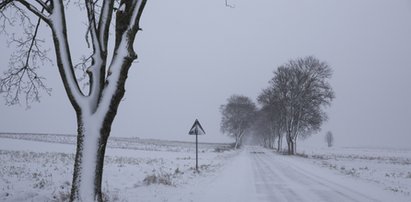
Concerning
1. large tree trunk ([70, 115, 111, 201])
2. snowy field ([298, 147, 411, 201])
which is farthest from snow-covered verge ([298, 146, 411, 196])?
large tree trunk ([70, 115, 111, 201])

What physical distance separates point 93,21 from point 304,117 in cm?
4149

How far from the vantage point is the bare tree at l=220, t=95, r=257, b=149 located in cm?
7681

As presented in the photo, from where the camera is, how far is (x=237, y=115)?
7694cm

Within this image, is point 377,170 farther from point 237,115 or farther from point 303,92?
point 237,115

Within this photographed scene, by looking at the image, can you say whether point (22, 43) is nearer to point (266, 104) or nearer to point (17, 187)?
point (17, 187)

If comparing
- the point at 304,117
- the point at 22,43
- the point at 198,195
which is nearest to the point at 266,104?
the point at 304,117

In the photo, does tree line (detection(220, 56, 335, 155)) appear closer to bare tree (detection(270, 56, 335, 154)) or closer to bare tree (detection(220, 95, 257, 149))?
bare tree (detection(270, 56, 335, 154))

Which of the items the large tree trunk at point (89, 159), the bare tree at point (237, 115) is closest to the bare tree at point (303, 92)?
the bare tree at point (237, 115)

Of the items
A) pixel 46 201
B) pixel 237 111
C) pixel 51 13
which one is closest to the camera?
pixel 51 13

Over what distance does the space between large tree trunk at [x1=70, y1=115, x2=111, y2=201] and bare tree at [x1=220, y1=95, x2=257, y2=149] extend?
70.0 m

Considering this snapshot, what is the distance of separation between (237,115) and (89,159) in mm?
70951

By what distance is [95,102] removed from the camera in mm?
6875

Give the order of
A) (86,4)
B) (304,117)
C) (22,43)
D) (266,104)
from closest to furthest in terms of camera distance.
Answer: (86,4)
(22,43)
(304,117)
(266,104)

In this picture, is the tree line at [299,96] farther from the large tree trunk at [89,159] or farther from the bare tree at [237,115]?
the large tree trunk at [89,159]
